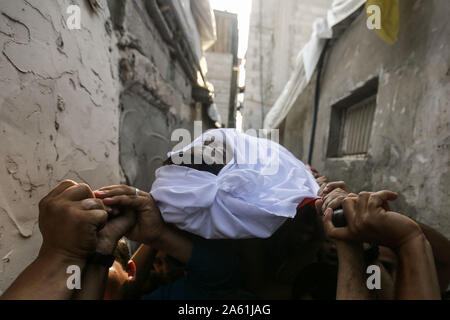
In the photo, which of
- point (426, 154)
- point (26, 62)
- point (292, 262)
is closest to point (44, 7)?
point (26, 62)

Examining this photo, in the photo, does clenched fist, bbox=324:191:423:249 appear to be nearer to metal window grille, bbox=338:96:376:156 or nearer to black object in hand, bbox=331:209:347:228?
black object in hand, bbox=331:209:347:228

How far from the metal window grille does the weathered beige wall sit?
2.36 meters

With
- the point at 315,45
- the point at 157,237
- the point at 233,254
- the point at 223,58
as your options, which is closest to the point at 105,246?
the point at 157,237

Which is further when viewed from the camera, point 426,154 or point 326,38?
point 326,38

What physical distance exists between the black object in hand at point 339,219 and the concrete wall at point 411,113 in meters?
0.88

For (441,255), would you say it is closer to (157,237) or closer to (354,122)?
(157,237)

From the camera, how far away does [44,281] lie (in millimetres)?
567

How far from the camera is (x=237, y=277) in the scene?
1068 millimetres

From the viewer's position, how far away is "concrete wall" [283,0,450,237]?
1224mm

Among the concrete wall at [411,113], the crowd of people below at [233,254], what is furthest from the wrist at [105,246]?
the concrete wall at [411,113]

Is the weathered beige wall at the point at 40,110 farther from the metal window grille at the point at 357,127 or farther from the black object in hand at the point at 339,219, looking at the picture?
the metal window grille at the point at 357,127

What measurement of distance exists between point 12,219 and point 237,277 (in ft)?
2.98

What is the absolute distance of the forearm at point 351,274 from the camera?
25.2 inches
